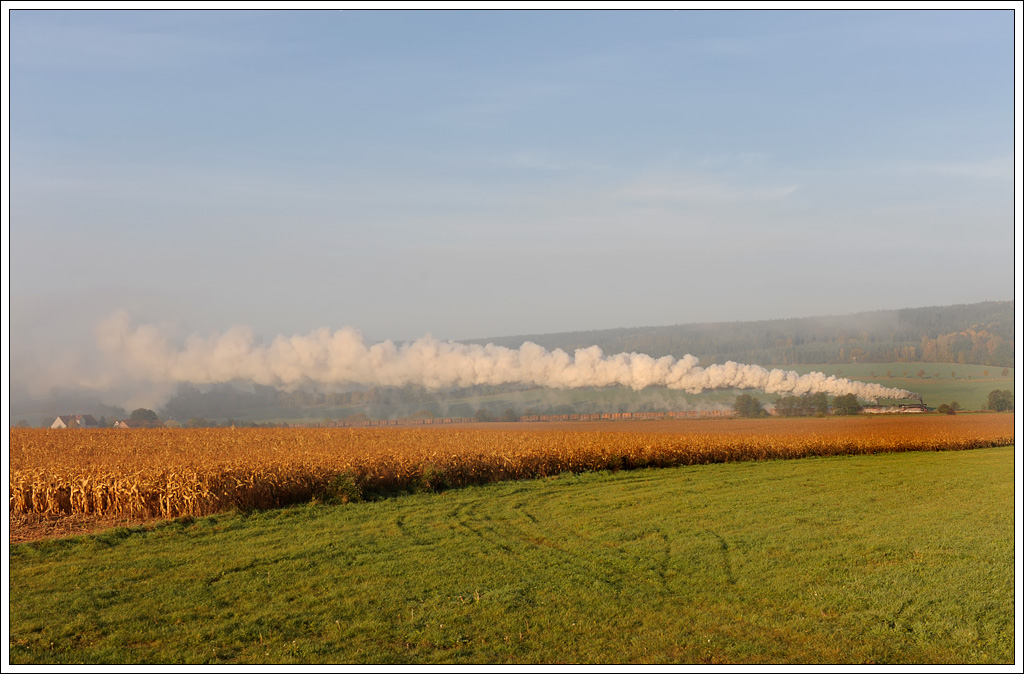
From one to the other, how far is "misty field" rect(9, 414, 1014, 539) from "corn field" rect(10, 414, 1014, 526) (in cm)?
3

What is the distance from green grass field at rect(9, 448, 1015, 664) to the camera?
25.8 feet

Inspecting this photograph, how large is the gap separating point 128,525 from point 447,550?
255 inches

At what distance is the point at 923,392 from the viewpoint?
6544 cm

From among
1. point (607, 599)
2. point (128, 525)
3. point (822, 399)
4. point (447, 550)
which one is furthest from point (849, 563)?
point (822, 399)

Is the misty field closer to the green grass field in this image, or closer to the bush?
the green grass field

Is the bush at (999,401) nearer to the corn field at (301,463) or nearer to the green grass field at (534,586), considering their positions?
the corn field at (301,463)

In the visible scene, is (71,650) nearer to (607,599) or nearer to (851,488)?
(607,599)

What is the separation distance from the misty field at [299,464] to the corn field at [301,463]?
27mm

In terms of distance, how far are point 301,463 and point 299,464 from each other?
24 centimetres

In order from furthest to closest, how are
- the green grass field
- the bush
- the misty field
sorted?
the bush → the misty field → the green grass field

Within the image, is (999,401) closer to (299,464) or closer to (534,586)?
(299,464)

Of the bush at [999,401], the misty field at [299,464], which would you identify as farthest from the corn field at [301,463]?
the bush at [999,401]

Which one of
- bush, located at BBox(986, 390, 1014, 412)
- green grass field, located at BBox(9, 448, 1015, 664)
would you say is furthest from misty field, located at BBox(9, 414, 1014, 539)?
bush, located at BBox(986, 390, 1014, 412)

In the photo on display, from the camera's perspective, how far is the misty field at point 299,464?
16.2 meters
